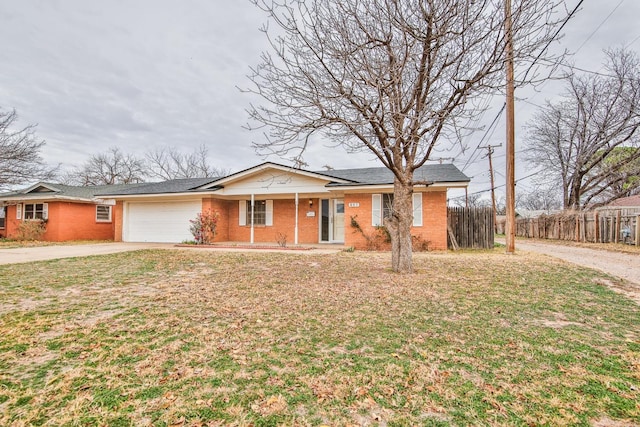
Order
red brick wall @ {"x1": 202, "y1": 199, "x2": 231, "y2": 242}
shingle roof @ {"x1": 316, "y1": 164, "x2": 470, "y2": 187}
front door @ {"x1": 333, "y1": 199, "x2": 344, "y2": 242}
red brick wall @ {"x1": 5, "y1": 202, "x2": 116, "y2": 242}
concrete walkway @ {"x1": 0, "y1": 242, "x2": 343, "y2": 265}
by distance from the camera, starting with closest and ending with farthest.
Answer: concrete walkway @ {"x1": 0, "y1": 242, "x2": 343, "y2": 265}
shingle roof @ {"x1": 316, "y1": 164, "x2": 470, "y2": 187}
front door @ {"x1": 333, "y1": 199, "x2": 344, "y2": 242}
red brick wall @ {"x1": 202, "y1": 199, "x2": 231, "y2": 242}
red brick wall @ {"x1": 5, "y1": 202, "x2": 116, "y2": 242}

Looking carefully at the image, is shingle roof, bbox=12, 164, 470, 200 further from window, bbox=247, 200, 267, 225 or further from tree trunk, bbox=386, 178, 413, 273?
tree trunk, bbox=386, 178, 413, 273

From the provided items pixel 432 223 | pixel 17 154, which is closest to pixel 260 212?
pixel 432 223

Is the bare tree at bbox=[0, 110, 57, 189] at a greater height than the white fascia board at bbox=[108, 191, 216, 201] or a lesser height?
greater

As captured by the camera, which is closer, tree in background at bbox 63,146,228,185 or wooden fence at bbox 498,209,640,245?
wooden fence at bbox 498,209,640,245

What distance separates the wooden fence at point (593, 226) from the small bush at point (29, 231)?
28.6 meters

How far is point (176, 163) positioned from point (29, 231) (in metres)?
21.3

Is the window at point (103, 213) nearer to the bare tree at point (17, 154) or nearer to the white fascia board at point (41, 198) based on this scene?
the white fascia board at point (41, 198)

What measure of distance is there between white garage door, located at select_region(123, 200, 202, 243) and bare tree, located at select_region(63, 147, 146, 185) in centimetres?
2247

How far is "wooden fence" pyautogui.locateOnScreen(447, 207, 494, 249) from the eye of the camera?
44.0 feet

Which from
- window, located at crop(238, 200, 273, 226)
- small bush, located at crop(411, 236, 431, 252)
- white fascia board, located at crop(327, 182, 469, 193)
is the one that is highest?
white fascia board, located at crop(327, 182, 469, 193)

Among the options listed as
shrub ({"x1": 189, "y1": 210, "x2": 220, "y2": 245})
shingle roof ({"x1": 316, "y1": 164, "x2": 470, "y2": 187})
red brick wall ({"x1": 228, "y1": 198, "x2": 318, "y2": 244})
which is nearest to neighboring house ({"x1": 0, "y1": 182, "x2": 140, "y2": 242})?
shrub ({"x1": 189, "y1": 210, "x2": 220, "y2": 245})

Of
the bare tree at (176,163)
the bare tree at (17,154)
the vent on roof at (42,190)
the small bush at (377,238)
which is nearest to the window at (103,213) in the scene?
the vent on roof at (42,190)

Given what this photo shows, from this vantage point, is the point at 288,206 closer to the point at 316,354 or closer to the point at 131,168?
the point at 316,354

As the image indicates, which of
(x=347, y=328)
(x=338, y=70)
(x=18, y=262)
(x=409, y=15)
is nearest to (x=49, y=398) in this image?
(x=347, y=328)
